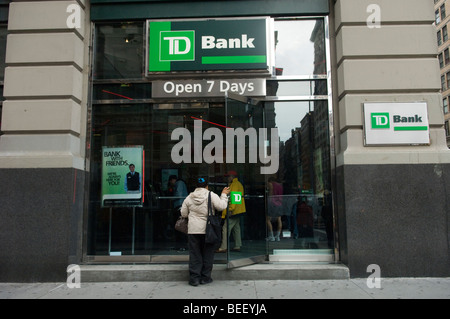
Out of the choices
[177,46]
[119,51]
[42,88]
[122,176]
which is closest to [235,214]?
[122,176]

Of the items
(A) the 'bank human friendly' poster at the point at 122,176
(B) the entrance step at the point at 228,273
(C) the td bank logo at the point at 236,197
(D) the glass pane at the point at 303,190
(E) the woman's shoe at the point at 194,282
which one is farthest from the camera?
(A) the 'bank human friendly' poster at the point at 122,176

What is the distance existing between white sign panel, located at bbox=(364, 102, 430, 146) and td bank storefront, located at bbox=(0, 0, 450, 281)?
0.08 feet

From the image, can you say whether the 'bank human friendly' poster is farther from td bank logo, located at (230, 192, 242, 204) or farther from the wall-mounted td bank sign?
td bank logo, located at (230, 192, 242, 204)

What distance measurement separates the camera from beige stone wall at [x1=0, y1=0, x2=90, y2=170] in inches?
250

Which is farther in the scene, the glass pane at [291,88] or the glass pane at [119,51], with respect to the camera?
the glass pane at [119,51]

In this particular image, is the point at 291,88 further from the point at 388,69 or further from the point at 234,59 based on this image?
the point at 388,69

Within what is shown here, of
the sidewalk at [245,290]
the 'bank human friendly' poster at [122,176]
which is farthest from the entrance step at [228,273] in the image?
the 'bank human friendly' poster at [122,176]

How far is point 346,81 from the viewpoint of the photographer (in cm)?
631

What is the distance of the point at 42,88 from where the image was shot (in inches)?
255

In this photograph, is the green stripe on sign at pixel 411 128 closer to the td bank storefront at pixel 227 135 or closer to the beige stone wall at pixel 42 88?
the td bank storefront at pixel 227 135

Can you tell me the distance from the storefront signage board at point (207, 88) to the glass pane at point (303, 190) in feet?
3.24

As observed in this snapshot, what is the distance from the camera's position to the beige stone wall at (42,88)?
636cm

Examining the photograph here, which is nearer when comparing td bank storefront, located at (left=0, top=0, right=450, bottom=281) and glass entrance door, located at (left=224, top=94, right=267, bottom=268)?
td bank storefront, located at (left=0, top=0, right=450, bottom=281)


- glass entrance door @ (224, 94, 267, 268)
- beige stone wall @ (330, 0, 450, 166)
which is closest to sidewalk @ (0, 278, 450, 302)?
glass entrance door @ (224, 94, 267, 268)
